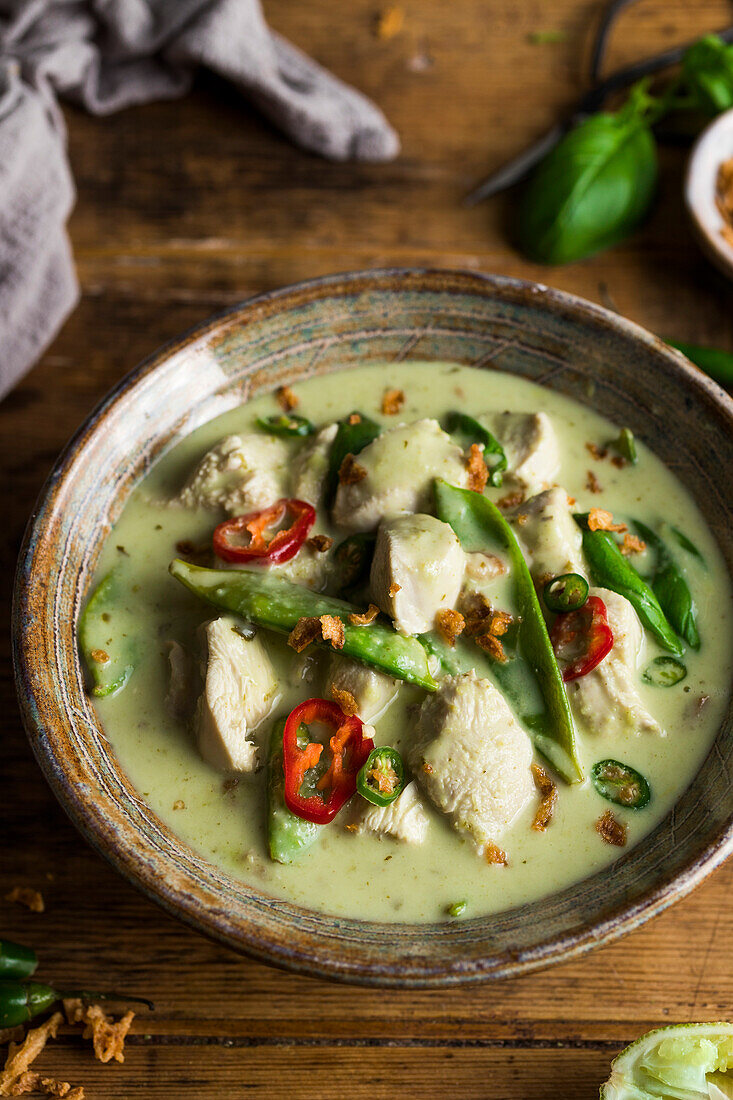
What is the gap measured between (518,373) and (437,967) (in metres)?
1.98

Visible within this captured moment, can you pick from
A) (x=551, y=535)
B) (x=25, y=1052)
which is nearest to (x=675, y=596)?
(x=551, y=535)

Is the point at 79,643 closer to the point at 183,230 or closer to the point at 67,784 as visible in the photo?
the point at 67,784

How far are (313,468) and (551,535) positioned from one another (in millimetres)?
801

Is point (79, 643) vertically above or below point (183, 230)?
below

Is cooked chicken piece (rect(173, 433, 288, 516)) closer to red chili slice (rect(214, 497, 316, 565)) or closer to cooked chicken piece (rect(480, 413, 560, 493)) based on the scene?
red chili slice (rect(214, 497, 316, 565))

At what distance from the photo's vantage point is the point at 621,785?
3.00 meters

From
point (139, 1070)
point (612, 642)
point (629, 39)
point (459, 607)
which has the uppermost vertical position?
point (629, 39)

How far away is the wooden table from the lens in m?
3.13

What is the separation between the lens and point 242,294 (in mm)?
4199

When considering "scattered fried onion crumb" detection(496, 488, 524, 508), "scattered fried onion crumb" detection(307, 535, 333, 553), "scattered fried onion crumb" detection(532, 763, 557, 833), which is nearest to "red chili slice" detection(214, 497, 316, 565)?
"scattered fried onion crumb" detection(307, 535, 333, 553)

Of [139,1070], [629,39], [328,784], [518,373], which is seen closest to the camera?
[328,784]

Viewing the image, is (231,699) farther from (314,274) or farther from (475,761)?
(314,274)

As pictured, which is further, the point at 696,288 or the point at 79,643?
the point at 696,288

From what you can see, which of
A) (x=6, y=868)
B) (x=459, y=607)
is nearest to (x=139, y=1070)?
(x=6, y=868)
